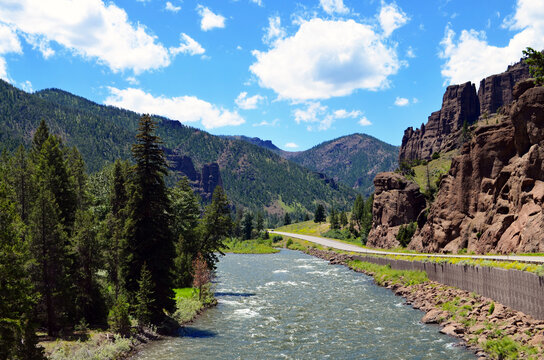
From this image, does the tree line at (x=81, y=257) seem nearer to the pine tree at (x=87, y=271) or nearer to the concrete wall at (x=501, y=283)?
the pine tree at (x=87, y=271)

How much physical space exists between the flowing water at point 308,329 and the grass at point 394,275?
3.42 metres

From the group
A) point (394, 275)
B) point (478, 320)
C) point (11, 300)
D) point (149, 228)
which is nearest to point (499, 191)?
point (394, 275)

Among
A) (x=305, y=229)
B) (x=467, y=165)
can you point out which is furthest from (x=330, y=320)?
(x=305, y=229)

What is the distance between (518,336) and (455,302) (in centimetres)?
1186

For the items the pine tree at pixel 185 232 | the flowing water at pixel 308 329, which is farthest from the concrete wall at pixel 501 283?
the pine tree at pixel 185 232

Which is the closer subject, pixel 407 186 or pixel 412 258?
pixel 412 258

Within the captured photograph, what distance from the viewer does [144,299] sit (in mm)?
28781

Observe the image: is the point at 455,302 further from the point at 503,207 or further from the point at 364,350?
the point at 503,207

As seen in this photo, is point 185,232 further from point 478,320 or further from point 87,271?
point 478,320

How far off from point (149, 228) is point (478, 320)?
86.7ft

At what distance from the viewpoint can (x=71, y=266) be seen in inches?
1134

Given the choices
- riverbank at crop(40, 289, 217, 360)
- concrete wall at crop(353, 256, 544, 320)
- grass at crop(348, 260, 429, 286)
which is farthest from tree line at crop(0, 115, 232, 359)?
grass at crop(348, 260, 429, 286)

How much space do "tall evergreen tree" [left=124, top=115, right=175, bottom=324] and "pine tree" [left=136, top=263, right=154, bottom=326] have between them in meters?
0.59

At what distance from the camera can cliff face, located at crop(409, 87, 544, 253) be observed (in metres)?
41.4
